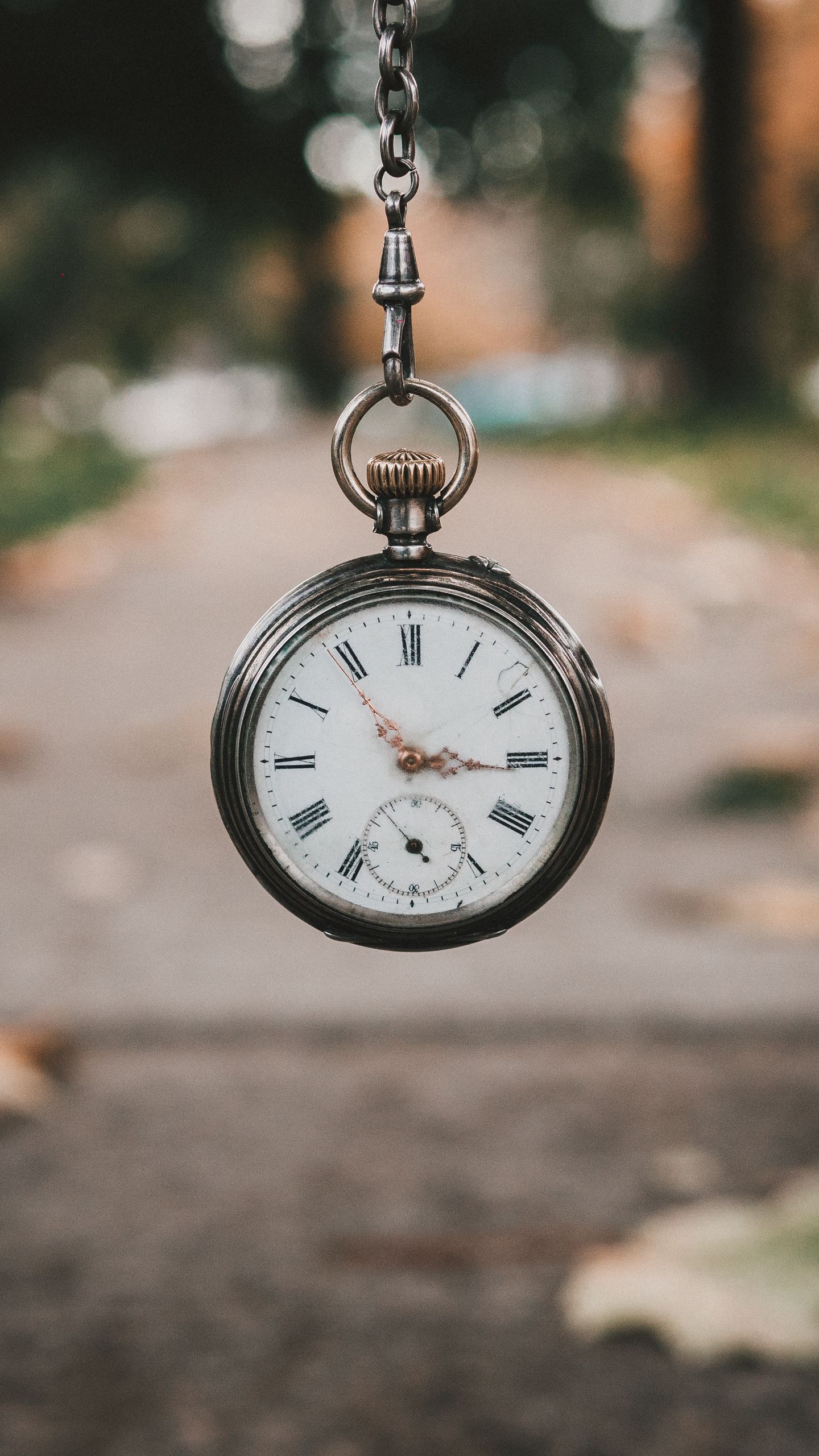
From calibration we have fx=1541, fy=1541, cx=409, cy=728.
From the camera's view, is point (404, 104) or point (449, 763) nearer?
point (404, 104)

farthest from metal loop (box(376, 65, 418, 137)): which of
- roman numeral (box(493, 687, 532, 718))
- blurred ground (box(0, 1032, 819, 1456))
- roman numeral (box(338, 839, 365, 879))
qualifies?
blurred ground (box(0, 1032, 819, 1456))

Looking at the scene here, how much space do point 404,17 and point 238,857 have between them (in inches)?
172

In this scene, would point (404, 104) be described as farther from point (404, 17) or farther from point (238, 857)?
point (238, 857)

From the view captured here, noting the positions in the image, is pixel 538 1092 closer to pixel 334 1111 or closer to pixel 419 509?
pixel 334 1111

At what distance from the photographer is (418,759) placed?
46.1 inches

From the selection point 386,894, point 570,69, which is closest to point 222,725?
point 386,894

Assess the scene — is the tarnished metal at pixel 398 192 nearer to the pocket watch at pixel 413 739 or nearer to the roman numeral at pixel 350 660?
the pocket watch at pixel 413 739

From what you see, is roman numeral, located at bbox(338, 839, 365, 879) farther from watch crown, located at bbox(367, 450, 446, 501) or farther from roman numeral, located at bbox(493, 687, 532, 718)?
watch crown, located at bbox(367, 450, 446, 501)

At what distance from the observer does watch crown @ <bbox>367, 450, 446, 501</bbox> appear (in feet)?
3.77

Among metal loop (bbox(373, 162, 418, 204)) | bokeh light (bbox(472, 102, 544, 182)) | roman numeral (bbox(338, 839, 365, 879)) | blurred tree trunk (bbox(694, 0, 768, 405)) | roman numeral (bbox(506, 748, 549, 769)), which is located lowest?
roman numeral (bbox(338, 839, 365, 879))

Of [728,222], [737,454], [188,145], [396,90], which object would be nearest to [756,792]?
[396,90]

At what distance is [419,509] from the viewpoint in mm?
1174

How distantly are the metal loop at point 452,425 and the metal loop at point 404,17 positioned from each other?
0.24 metres

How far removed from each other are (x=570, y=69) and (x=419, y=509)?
21.8m
